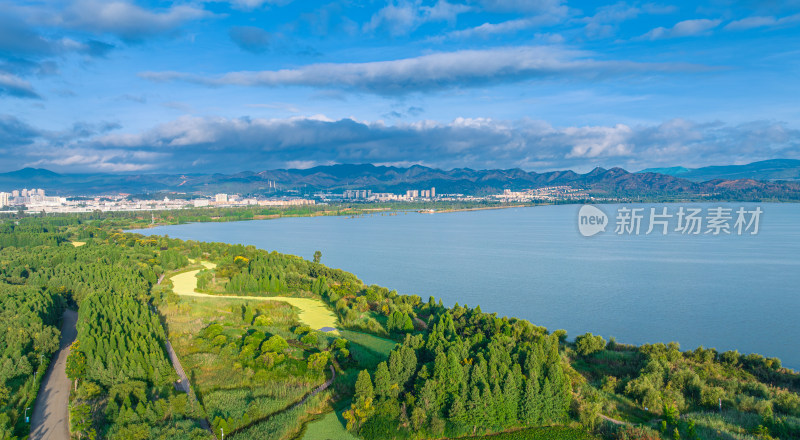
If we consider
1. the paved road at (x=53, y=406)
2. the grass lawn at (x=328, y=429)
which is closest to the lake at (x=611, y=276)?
the grass lawn at (x=328, y=429)

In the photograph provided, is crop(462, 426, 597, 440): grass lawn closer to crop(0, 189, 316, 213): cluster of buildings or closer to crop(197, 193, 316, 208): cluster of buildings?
crop(0, 189, 316, 213): cluster of buildings

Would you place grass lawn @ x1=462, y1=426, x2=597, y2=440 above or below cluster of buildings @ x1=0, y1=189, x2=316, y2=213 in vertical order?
below

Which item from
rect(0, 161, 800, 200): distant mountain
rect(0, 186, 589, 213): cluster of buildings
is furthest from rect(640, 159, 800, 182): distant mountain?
rect(0, 186, 589, 213): cluster of buildings

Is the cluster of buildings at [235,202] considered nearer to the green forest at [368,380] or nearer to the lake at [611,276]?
the lake at [611,276]

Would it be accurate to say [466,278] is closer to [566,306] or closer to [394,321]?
[566,306]

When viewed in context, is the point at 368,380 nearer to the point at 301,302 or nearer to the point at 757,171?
the point at 301,302

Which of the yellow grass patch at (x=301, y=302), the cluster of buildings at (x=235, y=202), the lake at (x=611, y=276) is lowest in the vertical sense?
the lake at (x=611, y=276)
